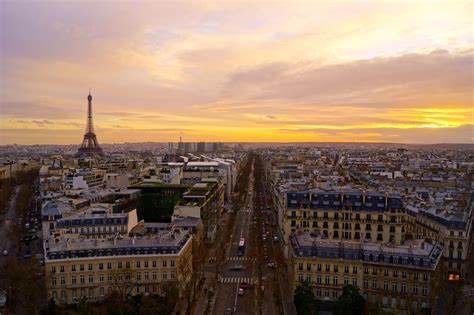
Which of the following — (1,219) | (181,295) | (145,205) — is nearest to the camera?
(181,295)

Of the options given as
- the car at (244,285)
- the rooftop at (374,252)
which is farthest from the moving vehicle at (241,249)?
the rooftop at (374,252)

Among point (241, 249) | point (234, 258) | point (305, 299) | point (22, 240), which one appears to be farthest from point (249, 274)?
point (22, 240)

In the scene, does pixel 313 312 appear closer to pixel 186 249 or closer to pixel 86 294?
pixel 186 249

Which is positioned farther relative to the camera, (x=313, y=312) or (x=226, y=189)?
(x=226, y=189)

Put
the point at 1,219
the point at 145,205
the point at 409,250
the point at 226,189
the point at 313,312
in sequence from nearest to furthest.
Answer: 1. the point at 313,312
2. the point at 409,250
3. the point at 145,205
4. the point at 1,219
5. the point at 226,189

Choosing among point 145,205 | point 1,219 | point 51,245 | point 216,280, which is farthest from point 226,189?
point 51,245
